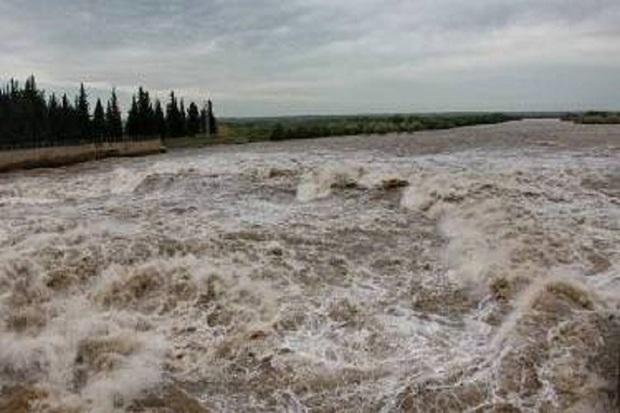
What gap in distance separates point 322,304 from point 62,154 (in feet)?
108

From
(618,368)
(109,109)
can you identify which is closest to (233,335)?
(618,368)

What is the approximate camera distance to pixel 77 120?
61750 mm

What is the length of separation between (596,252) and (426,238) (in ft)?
8.86

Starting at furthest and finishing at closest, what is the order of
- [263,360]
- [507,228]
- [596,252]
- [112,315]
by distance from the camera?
[507,228] < [596,252] < [112,315] < [263,360]

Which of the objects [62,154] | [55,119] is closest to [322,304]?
[62,154]

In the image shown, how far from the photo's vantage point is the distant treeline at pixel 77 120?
176 feet

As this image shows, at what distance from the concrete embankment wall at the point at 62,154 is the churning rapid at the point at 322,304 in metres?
20.2

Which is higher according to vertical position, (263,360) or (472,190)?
(472,190)

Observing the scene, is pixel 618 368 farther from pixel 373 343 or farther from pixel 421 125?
pixel 421 125

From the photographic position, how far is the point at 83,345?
8.52 metres

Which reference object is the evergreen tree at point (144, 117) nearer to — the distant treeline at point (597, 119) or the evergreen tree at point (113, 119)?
the evergreen tree at point (113, 119)

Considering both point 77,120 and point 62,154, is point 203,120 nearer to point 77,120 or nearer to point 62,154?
point 77,120

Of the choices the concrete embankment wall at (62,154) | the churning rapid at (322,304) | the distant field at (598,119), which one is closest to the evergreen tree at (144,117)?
the concrete embankment wall at (62,154)

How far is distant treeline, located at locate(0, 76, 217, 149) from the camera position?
5366cm
